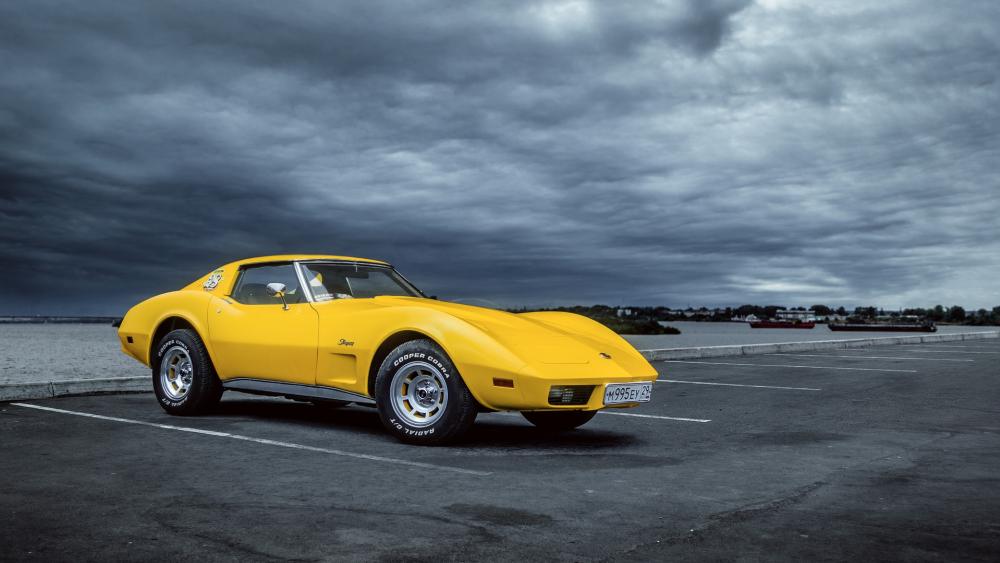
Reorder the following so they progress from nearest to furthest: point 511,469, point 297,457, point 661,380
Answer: point 511,469
point 297,457
point 661,380

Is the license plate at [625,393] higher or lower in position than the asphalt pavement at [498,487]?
Result: higher

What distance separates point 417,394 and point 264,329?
1727 millimetres

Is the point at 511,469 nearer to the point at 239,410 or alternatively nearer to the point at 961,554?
the point at 961,554

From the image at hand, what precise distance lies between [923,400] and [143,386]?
909cm

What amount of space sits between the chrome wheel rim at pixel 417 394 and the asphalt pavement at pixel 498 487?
250 mm

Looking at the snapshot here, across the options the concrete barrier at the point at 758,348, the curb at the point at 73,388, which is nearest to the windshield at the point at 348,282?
the curb at the point at 73,388

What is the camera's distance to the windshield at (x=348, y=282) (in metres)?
6.73

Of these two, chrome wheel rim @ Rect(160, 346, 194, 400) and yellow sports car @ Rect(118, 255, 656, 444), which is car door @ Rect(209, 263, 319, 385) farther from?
chrome wheel rim @ Rect(160, 346, 194, 400)

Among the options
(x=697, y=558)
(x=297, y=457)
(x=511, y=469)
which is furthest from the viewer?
(x=297, y=457)

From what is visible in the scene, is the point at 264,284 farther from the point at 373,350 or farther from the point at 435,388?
the point at 435,388

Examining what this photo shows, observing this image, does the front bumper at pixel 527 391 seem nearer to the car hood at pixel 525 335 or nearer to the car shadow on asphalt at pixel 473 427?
the car hood at pixel 525 335

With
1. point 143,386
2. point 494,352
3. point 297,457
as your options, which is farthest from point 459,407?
point 143,386

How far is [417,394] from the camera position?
580cm

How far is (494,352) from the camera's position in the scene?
545 centimetres
